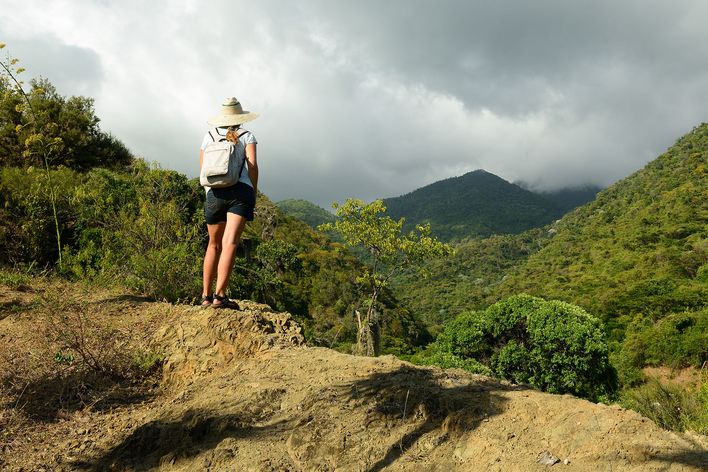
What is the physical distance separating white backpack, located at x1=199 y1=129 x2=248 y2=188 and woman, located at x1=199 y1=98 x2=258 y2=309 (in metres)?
0.11

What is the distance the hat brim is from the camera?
4422mm

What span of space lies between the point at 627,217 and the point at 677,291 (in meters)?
47.0

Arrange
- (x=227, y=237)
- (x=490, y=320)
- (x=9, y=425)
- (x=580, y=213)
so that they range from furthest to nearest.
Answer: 1. (x=580, y=213)
2. (x=490, y=320)
3. (x=227, y=237)
4. (x=9, y=425)

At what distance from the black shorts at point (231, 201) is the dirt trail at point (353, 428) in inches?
56.0

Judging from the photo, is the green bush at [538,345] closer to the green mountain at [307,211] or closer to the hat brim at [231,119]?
the hat brim at [231,119]

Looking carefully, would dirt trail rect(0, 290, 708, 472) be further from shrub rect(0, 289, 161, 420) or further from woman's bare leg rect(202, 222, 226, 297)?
woman's bare leg rect(202, 222, 226, 297)

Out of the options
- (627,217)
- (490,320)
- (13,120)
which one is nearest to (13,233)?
(13,120)

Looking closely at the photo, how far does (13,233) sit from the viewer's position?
23.0 ft

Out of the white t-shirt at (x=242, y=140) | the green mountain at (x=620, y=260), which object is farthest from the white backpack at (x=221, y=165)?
the green mountain at (x=620, y=260)

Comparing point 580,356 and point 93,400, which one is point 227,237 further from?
point 580,356

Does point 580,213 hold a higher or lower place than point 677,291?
higher

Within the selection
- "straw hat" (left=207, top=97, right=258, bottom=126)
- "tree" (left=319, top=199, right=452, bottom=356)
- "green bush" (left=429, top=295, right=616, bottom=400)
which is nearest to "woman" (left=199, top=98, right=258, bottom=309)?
"straw hat" (left=207, top=97, right=258, bottom=126)

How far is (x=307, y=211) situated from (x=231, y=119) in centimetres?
16614

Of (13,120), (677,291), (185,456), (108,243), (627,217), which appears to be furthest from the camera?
(627,217)
